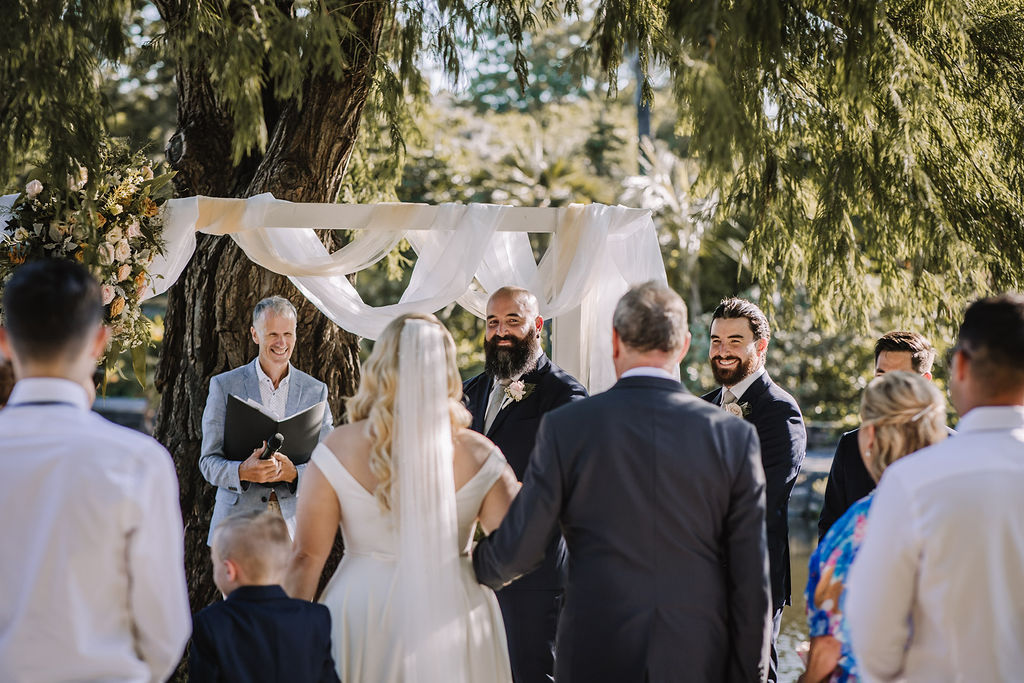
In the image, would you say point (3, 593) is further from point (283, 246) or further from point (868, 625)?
point (283, 246)

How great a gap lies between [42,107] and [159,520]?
2.08 m

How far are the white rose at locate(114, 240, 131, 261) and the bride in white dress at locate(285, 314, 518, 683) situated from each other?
196 cm

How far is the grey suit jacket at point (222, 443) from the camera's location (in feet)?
15.7

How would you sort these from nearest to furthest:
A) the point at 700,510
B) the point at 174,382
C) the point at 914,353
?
the point at 700,510, the point at 914,353, the point at 174,382

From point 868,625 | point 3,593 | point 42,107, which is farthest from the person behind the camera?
point 42,107

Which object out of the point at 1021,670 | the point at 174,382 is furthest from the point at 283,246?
the point at 1021,670

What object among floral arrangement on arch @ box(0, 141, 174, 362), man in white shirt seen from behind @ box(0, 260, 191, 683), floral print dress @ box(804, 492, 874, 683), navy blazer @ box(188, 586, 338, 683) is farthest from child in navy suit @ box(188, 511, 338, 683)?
floral arrangement on arch @ box(0, 141, 174, 362)

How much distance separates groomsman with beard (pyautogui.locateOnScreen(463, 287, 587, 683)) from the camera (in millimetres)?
4582

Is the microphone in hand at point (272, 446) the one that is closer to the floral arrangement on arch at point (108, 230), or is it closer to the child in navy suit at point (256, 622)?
the floral arrangement on arch at point (108, 230)

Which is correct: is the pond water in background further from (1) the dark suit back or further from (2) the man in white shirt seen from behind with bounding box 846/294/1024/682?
(2) the man in white shirt seen from behind with bounding box 846/294/1024/682

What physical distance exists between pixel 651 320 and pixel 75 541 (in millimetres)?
1628

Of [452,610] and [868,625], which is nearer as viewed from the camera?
[868,625]

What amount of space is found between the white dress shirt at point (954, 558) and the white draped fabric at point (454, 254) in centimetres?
336

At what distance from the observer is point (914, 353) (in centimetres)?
439
